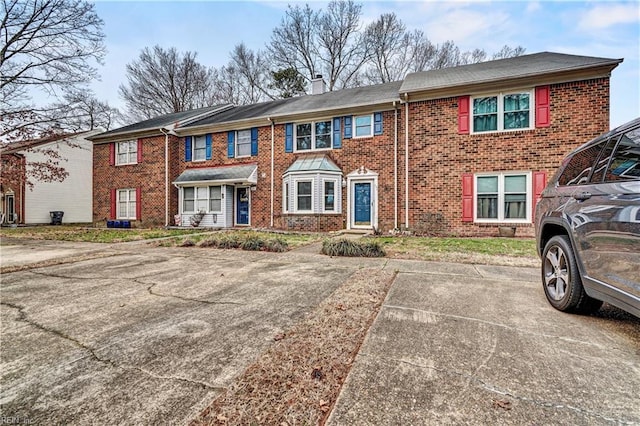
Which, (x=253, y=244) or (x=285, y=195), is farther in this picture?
(x=285, y=195)

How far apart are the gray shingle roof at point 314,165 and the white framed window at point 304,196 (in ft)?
1.88

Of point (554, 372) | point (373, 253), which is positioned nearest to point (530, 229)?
point (373, 253)

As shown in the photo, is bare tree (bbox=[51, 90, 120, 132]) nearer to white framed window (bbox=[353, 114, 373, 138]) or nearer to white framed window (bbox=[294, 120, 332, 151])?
white framed window (bbox=[294, 120, 332, 151])

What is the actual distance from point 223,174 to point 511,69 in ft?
41.6

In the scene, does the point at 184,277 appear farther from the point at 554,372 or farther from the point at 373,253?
the point at 554,372

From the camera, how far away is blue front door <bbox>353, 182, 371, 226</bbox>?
1160 centimetres

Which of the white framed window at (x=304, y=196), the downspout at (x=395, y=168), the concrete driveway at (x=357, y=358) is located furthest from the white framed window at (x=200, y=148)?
the concrete driveway at (x=357, y=358)

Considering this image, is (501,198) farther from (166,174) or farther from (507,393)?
(166,174)

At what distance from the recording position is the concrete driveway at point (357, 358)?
1372 millimetres

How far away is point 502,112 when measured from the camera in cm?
974

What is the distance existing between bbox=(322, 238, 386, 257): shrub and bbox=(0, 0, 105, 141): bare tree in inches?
567

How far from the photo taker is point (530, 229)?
9.31 meters

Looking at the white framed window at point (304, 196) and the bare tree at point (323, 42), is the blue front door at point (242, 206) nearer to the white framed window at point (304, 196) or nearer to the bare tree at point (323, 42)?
the white framed window at point (304, 196)

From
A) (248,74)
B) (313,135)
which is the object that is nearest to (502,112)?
(313,135)
